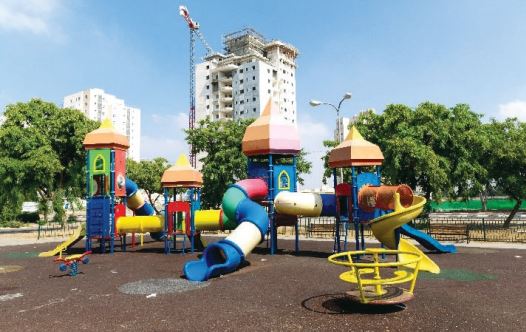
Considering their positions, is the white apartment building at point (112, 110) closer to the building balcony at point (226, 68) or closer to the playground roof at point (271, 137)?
the building balcony at point (226, 68)

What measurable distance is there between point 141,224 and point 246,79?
87279 mm

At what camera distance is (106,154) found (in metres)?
19.8

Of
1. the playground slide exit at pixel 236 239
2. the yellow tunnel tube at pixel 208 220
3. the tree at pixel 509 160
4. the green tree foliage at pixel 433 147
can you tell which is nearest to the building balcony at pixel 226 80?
the green tree foliage at pixel 433 147

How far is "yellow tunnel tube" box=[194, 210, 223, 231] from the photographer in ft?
61.0

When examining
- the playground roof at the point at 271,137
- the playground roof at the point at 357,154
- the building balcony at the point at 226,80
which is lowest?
the playground roof at the point at 357,154

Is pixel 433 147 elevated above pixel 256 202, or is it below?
above

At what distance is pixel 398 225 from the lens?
38.9ft

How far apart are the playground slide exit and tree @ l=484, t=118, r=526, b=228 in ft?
68.6

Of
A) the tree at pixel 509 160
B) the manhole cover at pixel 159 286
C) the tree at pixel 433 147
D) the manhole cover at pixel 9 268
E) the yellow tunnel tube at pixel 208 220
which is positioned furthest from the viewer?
the tree at pixel 509 160

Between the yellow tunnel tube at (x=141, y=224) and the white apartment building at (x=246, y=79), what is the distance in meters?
80.1

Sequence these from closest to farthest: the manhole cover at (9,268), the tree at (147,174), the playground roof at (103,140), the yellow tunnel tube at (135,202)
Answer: the manhole cover at (9,268) < the playground roof at (103,140) < the yellow tunnel tube at (135,202) < the tree at (147,174)

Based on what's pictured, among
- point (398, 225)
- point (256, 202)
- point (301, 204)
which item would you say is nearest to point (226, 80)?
point (256, 202)

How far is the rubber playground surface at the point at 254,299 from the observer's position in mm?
7434

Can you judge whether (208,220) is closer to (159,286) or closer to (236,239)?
(236,239)
